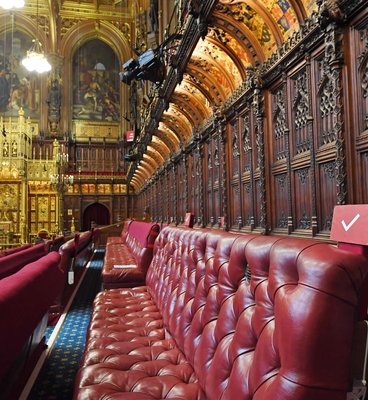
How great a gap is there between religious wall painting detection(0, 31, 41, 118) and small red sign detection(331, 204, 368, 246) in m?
24.4

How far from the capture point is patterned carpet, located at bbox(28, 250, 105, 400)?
2607 millimetres

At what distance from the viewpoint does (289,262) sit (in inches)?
41.2

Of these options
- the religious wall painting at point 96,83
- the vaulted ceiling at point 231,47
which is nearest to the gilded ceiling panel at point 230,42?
the vaulted ceiling at point 231,47

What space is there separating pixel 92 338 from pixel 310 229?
2.59 meters

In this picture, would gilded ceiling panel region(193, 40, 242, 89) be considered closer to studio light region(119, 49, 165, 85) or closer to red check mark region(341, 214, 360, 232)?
studio light region(119, 49, 165, 85)

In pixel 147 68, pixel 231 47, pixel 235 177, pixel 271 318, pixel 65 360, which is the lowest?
pixel 65 360

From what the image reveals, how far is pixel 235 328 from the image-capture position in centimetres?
139

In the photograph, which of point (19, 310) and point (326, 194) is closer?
point (19, 310)

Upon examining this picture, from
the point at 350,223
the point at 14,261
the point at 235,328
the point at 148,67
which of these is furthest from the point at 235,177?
the point at 350,223

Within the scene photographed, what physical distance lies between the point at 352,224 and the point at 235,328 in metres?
0.73

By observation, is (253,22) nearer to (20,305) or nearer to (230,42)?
(230,42)

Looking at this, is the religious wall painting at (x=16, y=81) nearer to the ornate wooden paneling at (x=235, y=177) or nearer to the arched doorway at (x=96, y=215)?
the arched doorway at (x=96, y=215)

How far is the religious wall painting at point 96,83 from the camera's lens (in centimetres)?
2339

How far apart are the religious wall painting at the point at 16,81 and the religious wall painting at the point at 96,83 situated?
2669mm
